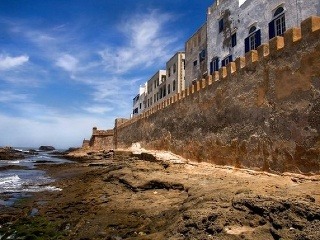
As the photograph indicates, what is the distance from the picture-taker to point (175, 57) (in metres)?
34.8

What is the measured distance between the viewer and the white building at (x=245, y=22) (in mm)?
15633

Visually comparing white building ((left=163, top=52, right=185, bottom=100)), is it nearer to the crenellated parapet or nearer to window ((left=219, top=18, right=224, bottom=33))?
window ((left=219, top=18, right=224, bottom=33))

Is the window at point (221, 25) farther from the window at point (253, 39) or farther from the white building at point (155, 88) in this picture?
the white building at point (155, 88)

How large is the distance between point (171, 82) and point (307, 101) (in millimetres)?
28482

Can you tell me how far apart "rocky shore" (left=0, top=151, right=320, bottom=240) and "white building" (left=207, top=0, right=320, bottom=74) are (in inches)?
398

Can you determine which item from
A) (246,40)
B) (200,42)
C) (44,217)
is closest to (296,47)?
(44,217)

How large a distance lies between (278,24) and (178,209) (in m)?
14.1

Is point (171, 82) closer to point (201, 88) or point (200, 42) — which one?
point (200, 42)

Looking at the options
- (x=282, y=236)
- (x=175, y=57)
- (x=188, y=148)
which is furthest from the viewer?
(x=175, y=57)

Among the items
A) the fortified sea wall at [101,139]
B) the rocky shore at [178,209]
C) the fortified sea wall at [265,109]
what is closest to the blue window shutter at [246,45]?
the fortified sea wall at [265,109]

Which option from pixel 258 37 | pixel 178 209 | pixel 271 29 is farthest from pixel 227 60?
pixel 178 209

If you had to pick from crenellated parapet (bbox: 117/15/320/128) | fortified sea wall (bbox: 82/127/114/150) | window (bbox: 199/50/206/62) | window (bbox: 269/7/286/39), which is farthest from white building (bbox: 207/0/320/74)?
fortified sea wall (bbox: 82/127/114/150)

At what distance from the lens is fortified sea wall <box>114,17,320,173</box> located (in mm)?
7871

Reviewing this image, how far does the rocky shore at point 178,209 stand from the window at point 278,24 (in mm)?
9826
